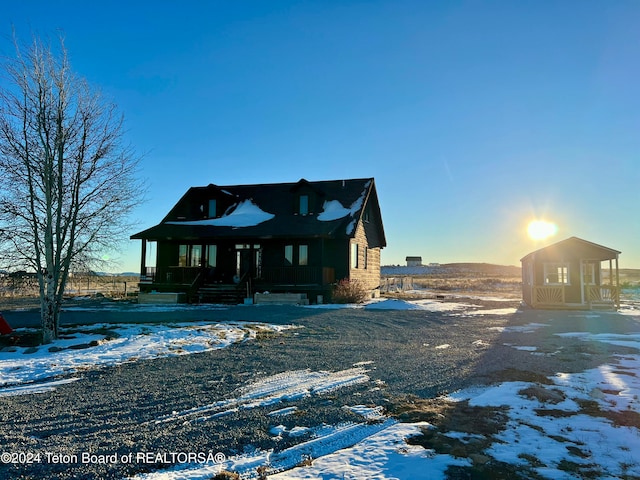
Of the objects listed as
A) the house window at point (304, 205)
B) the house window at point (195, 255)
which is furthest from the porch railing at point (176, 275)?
the house window at point (304, 205)

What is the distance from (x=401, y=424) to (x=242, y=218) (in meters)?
21.3

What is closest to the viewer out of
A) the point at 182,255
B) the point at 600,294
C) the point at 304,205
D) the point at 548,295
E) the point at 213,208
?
the point at 600,294

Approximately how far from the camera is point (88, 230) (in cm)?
1041

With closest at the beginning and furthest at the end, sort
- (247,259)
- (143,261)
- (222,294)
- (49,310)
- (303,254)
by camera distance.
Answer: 1. (49,310)
2. (222,294)
3. (303,254)
4. (143,261)
5. (247,259)

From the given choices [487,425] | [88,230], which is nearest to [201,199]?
[88,230]

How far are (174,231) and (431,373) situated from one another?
19.5m

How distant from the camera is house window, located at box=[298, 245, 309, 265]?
23484 millimetres

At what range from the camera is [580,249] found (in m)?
20.1

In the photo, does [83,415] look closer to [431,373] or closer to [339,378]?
[339,378]

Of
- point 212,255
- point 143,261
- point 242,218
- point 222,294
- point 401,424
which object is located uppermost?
point 242,218

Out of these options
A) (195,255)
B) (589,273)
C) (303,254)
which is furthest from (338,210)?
(589,273)

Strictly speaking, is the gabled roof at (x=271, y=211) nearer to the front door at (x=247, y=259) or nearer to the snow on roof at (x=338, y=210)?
the snow on roof at (x=338, y=210)

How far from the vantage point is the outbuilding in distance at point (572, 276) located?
1992 centimetres

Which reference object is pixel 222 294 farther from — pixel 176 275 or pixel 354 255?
pixel 354 255
